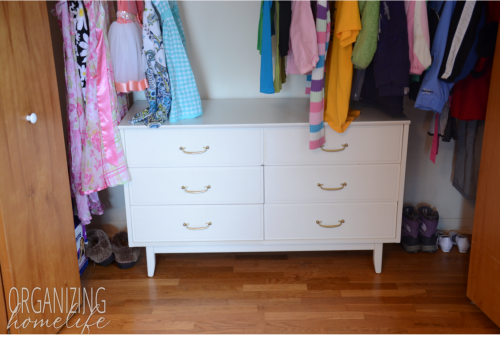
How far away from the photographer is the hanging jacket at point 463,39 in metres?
1.90

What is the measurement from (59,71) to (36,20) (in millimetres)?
706

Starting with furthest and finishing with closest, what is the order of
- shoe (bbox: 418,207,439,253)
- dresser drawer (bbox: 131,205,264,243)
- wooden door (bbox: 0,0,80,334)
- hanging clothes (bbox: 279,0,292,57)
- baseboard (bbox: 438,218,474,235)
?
baseboard (bbox: 438,218,474,235) → shoe (bbox: 418,207,439,253) → dresser drawer (bbox: 131,205,264,243) → hanging clothes (bbox: 279,0,292,57) → wooden door (bbox: 0,0,80,334)

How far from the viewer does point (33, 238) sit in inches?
68.2

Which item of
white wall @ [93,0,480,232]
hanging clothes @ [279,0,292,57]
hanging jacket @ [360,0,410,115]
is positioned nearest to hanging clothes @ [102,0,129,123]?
white wall @ [93,0,480,232]

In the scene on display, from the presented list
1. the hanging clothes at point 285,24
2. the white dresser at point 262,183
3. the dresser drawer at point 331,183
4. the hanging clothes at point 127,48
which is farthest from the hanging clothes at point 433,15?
the hanging clothes at point 127,48

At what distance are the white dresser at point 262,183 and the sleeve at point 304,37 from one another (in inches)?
11.1

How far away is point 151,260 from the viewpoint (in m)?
2.39

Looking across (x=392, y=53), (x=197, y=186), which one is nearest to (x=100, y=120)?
(x=197, y=186)

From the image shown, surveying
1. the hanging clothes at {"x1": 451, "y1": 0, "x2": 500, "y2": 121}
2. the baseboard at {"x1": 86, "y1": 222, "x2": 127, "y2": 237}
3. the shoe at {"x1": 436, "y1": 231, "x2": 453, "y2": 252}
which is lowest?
the shoe at {"x1": 436, "y1": 231, "x2": 453, "y2": 252}

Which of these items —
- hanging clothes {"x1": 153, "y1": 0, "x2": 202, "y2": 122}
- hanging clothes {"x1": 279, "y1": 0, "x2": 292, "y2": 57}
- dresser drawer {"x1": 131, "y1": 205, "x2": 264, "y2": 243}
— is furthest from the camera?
dresser drawer {"x1": 131, "y1": 205, "x2": 264, "y2": 243}

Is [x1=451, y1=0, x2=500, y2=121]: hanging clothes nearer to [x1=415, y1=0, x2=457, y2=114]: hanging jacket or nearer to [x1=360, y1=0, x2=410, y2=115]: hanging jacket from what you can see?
[x1=415, y1=0, x2=457, y2=114]: hanging jacket

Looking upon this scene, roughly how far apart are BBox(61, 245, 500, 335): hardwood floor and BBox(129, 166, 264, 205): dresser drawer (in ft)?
Answer: 1.41

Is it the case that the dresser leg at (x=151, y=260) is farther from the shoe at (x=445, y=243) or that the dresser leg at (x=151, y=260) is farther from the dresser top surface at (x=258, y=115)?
the shoe at (x=445, y=243)

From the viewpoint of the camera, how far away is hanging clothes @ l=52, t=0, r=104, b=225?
207 centimetres
